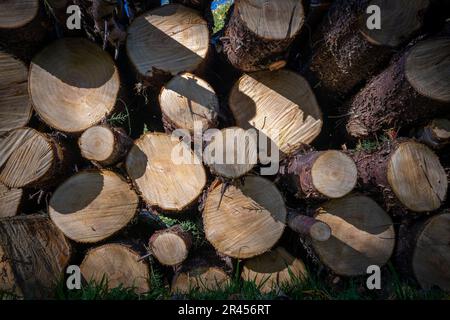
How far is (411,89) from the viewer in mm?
Result: 1756

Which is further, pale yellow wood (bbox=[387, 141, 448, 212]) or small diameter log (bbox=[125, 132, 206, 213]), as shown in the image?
small diameter log (bbox=[125, 132, 206, 213])

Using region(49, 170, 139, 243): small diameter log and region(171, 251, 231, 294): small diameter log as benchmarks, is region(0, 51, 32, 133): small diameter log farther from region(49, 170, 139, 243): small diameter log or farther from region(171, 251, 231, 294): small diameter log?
region(171, 251, 231, 294): small diameter log

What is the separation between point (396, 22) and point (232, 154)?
106 cm

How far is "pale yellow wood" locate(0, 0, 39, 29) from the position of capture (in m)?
1.82

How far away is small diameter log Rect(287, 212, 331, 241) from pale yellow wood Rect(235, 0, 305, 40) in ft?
3.02

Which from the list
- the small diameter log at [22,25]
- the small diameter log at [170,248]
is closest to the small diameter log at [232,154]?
the small diameter log at [170,248]

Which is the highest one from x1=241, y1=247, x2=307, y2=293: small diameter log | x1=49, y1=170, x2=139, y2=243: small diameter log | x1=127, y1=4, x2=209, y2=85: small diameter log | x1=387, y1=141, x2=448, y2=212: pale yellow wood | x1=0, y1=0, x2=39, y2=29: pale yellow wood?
x1=0, y1=0, x2=39, y2=29: pale yellow wood

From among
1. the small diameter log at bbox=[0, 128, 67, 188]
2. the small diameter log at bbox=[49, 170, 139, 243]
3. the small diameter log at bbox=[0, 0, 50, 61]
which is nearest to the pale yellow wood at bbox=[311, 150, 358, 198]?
the small diameter log at bbox=[49, 170, 139, 243]

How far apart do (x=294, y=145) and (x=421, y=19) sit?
0.92 metres

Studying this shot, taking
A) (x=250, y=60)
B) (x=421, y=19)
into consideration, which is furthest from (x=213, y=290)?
(x=421, y=19)

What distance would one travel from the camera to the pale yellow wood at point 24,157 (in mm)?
1906

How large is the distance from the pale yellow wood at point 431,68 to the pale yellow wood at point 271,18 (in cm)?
59

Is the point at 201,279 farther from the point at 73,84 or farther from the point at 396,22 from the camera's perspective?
the point at 396,22

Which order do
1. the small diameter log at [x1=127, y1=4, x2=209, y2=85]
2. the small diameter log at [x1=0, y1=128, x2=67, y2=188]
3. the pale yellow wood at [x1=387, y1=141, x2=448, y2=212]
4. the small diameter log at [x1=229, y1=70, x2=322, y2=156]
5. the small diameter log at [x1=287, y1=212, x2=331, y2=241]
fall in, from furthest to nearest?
the small diameter log at [x1=229, y1=70, x2=322, y2=156]
the small diameter log at [x1=127, y1=4, x2=209, y2=85]
the small diameter log at [x1=0, y1=128, x2=67, y2=188]
the pale yellow wood at [x1=387, y1=141, x2=448, y2=212]
the small diameter log at [x1=287, y1=212, x2=331, y2=241]
